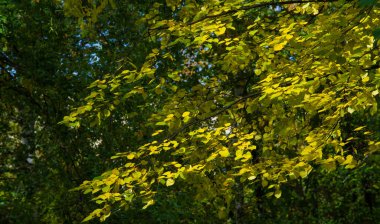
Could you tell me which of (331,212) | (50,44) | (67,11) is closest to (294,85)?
(67,11)

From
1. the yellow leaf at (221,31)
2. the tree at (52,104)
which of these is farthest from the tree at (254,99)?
the tree at (52,104)

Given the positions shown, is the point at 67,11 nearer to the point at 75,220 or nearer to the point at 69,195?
the point at 69,195

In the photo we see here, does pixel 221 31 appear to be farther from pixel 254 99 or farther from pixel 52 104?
pixel 52 104

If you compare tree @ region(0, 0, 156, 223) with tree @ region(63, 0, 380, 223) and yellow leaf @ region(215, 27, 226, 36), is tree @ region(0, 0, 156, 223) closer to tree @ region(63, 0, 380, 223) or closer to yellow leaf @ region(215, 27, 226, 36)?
tree @ region(63, 0, 380, 223)

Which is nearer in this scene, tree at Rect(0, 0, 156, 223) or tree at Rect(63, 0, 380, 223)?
tree at Rect(63, 0, 380, 223)

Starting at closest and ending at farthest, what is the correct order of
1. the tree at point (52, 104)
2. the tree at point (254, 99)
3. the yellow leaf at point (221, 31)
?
the tree at point (254, 99)
the yellow leaf at point (221, 31)
the tree at point (52, 104)

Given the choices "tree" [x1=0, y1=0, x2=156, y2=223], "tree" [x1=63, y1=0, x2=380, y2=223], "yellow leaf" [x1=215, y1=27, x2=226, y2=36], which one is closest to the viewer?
"tree" [x1=63, y1=0, x2=380, y2=223]

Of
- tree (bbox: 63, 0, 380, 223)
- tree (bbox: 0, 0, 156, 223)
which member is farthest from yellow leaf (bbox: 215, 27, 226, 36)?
tree (bbox: 0, 0, 156, 223)

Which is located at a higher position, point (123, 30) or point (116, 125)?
point (123, 30)

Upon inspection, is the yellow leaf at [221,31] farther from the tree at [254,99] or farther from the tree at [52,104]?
the tree at [52,104]

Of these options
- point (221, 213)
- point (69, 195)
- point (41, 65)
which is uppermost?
point (41, 65)

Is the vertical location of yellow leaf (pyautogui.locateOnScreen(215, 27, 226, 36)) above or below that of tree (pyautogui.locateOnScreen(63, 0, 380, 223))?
above

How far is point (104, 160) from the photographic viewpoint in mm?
7191

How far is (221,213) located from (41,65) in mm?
4054
